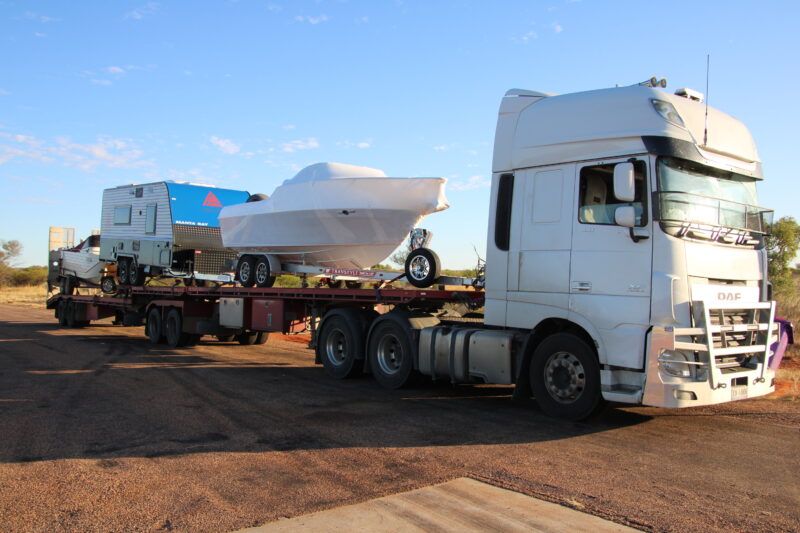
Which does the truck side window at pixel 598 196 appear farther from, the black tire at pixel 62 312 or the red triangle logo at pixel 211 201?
the black tire at pixel 62 312

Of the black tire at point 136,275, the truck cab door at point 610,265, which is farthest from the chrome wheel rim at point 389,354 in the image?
the black tire at point 136,275

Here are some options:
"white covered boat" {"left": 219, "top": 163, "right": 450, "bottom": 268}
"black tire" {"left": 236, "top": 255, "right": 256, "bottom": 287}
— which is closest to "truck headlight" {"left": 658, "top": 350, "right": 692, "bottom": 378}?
"white covered boat" {"left": 219, "top": 163, "right": 450, "bottom": 268}

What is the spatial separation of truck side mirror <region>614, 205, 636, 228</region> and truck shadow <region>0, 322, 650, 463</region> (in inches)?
92.0

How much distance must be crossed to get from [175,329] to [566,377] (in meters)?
11.1

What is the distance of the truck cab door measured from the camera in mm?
6941

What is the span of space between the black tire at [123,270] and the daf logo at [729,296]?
52.2ft

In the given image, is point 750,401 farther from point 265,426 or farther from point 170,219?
point 170,219

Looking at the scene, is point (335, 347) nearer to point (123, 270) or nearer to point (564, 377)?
point (564, 377)

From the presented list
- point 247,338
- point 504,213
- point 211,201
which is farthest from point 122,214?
point 504,213

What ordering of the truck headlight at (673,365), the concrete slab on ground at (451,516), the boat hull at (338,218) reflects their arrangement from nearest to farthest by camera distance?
the concrete slab on ground at (451,516), the truck headlight at (673,365), the boat hull at (338,218)

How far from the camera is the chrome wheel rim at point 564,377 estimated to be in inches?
294

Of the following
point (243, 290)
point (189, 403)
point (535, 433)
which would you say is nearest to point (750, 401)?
point (535, 433)

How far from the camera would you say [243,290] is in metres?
13.7

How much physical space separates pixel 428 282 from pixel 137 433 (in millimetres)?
4775
